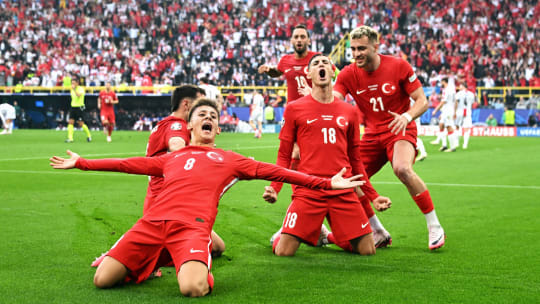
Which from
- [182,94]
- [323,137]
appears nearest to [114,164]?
[182,94]

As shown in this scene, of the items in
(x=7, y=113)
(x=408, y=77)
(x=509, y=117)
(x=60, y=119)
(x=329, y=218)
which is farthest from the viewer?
(x=60, y=119)

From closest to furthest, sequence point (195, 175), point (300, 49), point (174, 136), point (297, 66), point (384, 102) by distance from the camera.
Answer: point (195, 175), point (174, 136), point (384, 102), point (300, 49), point (297, 66)

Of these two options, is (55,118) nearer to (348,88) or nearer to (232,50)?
(232,50)

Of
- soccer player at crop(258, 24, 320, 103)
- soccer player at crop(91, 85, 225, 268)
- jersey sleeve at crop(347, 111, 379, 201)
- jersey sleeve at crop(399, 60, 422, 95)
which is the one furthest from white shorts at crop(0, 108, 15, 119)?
jersey sleeve at crop(347, 111, 379, 201)

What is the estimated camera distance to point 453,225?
7.63 metres

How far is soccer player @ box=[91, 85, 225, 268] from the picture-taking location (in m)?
5.94

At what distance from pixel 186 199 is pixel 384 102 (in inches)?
114

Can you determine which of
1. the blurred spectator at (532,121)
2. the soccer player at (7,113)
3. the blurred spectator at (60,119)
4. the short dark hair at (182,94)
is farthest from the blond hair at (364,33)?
the blurred spectator at (60,119)

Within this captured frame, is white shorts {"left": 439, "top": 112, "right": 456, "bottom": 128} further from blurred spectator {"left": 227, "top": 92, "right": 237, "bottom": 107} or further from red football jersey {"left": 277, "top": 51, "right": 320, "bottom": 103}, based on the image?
blurred spectator {"left": 227, "top": 92, "right": 237, "bottom": 107}

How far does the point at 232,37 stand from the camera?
145 ft

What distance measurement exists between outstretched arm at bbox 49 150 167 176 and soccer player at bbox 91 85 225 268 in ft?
1.66

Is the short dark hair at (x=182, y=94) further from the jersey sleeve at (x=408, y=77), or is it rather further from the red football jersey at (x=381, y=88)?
the jersey sleeve at (x=408, y=77)

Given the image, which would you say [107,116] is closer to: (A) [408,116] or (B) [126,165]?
(A) [408,116]

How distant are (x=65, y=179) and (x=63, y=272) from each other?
757 centimetres
